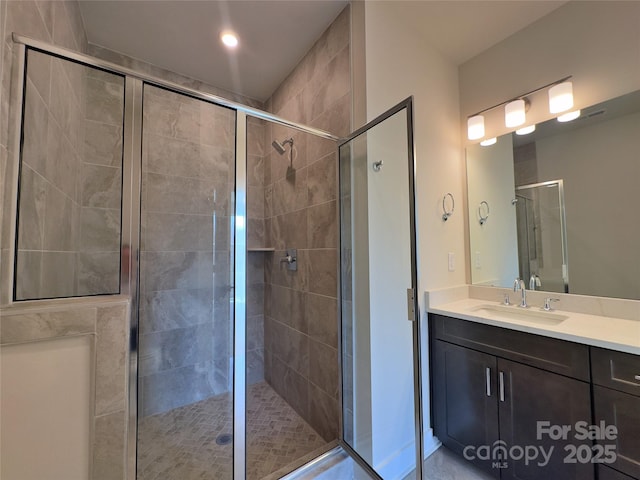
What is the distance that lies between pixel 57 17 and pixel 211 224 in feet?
4.35

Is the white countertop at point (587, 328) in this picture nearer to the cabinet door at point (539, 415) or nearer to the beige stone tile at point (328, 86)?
the cabinet door at point (539, 415)

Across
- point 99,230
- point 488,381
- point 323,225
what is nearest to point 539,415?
point 488,381

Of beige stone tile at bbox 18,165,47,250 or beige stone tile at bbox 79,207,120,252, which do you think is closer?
beige stone tile at bbox 18,165,47,250

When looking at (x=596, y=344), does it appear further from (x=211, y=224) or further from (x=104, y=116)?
(x=104, y=116)

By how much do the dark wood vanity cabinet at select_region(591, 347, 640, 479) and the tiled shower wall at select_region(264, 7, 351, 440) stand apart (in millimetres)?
1222

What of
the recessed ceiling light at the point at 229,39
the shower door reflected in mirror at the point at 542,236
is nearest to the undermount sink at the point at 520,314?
the shower door reflected in mirror at the point at 542,236

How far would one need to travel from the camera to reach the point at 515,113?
1781mm

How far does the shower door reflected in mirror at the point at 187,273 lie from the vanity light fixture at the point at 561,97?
210 centimetres

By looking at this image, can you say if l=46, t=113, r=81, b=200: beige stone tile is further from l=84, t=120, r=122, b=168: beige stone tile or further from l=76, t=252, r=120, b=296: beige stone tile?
l=76, t=252, r=120, b=296: beige stone tile

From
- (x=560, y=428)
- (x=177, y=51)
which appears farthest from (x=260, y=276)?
(x=560, y=428)

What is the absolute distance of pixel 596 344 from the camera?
3.59 feet

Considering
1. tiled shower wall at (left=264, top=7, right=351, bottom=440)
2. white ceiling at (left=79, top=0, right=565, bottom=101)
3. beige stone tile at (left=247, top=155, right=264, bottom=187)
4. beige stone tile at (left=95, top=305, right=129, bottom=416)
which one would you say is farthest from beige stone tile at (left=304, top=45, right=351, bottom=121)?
beige stone tile at (left=95, top=305, right=129, bottom=416)

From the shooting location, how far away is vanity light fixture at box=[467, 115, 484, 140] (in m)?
1.98

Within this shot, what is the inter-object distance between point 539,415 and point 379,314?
0.88 metres
